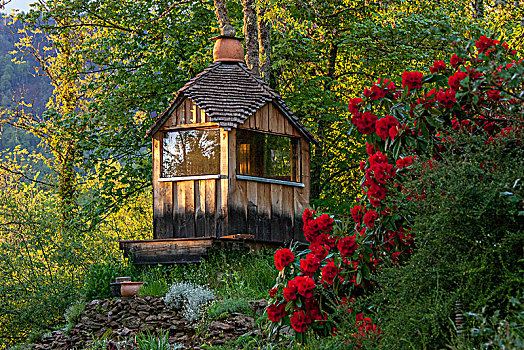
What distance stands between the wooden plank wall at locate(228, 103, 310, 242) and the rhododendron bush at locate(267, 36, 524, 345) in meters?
5.15

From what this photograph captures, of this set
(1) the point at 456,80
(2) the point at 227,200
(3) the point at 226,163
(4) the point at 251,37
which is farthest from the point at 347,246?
(4) the point at 251,37

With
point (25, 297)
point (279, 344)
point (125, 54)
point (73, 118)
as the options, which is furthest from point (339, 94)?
point (279, 344)

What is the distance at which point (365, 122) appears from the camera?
5594 mm

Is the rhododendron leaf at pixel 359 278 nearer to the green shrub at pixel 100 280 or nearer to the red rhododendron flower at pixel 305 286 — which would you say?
the red rhododendron flower at pixel 305 286

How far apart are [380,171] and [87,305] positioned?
5781 millimetres

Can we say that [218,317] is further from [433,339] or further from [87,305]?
[433,339]

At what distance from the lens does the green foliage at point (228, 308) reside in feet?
26.6

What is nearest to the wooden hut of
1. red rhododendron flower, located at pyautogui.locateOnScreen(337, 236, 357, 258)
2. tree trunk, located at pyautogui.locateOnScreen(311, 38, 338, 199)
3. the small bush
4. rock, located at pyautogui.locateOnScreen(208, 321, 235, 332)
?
the small bush

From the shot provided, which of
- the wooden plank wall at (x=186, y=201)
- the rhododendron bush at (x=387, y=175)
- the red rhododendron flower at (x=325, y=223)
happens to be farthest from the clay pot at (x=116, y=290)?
the red rhododendron flower at (x=325, y=223)

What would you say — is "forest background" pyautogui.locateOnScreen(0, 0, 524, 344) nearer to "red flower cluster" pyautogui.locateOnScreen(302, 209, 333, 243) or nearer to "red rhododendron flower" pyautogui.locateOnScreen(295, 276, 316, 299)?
"red flower cluster" pyautogui.locateOnScreen(302, 209, 333, 243)

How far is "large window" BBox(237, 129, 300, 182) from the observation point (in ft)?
36.8

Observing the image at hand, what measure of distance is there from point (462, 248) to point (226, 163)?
269 inches

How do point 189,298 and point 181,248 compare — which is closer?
point 189,298

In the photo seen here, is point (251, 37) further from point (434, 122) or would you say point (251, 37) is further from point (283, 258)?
point (434, 122)
